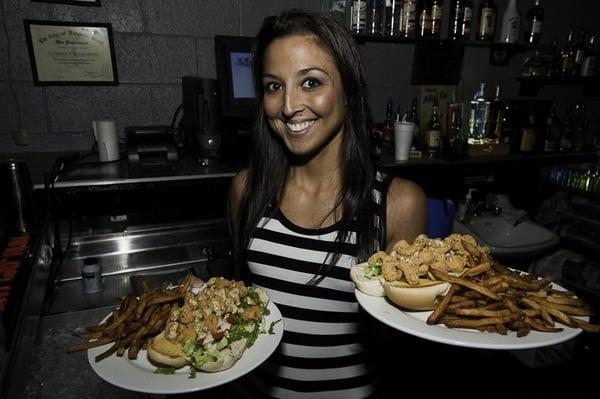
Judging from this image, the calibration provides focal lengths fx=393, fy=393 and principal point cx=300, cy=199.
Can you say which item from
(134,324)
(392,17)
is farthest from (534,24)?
(134,324)

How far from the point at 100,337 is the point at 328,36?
1.14 m

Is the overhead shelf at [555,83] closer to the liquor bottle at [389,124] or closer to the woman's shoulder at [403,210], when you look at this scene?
the liquor bottle at [389,124]

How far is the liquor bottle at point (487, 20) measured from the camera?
3449 millimetres

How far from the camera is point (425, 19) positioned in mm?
3174

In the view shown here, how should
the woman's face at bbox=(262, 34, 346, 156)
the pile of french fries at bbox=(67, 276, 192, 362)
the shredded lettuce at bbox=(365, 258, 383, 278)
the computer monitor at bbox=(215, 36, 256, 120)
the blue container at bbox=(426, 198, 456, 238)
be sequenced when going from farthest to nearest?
1. the blue container at bbox=(426, 198, 456, 238)
2. the computer monitor at bbox=(215, 36, 256, 120)
3. the woman's face at bbox=(262, 34, 346, 156)
4. the shredded lettuce at bbox=(365, 258, 383, 278)
5. the pile of french fries at bbox=(67, 276, 192, 362)

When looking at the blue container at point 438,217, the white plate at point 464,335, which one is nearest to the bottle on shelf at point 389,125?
the blue container at point 438,217

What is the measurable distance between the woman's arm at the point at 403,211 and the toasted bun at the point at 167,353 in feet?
2.75

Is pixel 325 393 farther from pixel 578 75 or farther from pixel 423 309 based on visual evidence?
pixel 578 75

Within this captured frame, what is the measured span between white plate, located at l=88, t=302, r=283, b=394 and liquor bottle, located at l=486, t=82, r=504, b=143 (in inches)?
133

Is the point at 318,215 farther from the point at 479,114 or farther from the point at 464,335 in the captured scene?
the point at 479,114

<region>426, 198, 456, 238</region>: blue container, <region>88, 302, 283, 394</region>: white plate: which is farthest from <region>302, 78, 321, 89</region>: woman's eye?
<region>426, 198, 456, 238</region>: blue container

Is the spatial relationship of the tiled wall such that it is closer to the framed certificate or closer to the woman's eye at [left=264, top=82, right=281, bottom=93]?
the framed certificate

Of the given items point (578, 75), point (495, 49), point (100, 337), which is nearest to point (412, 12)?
point (495, 49)

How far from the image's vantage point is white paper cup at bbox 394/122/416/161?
2852 mm
